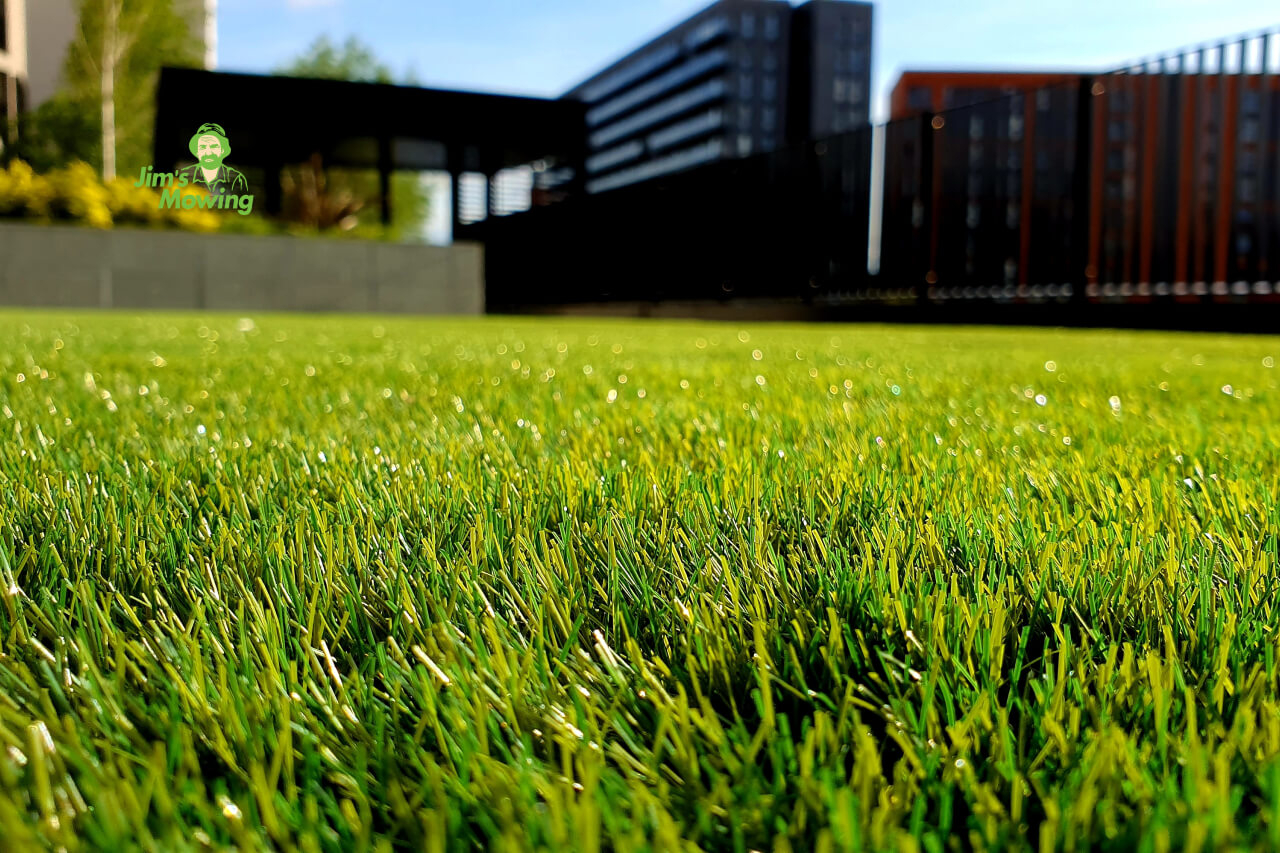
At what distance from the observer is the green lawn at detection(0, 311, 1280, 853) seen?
1.99ft

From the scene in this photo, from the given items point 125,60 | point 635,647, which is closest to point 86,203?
point 125,60

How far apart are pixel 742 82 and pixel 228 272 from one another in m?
104

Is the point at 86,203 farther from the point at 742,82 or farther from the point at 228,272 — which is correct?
the point at 742,82

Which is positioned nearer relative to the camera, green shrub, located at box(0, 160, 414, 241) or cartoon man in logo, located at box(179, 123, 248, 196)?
green shrub, located at box(0, 160, 414, 241)

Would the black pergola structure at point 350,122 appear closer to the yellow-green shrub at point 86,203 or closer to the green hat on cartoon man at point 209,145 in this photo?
the green hat on cartoon man at point 209,145

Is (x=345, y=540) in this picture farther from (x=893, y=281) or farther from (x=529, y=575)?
(x=893, y=281)

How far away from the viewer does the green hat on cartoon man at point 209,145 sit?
23.6m

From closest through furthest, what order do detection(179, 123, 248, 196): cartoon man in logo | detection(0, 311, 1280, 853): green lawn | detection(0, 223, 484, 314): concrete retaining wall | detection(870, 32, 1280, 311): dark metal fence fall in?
detection(0, 311, 1280, 853): green lawn < detection(870, 32, 1280, 311): dark metal fence < detection(0, 223, 484, 314): concrete retaining wall < detection(179, 123, 248, 196): cartoon man in logo

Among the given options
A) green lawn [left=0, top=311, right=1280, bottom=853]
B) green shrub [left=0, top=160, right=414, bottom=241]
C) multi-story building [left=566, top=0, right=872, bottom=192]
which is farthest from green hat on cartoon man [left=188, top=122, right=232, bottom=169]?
multi-story building [left=566, top=0, right=872, bottom=192]

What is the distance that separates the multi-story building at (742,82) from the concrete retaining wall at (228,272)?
81170 mm

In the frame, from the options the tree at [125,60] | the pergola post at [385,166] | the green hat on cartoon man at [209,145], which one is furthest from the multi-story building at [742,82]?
the green hat on cartoon man at [209,145]

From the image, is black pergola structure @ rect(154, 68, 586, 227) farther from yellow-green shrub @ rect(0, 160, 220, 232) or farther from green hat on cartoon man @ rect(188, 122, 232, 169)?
yellow-green shrub @ rect(0, 160, 220, 232)

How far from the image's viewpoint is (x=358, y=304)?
1956cm

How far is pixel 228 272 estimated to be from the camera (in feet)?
60.7
